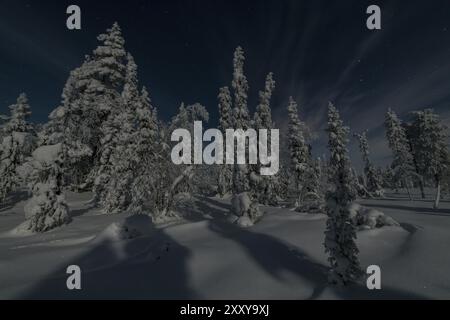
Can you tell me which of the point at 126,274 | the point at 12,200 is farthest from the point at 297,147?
the point at 12,200

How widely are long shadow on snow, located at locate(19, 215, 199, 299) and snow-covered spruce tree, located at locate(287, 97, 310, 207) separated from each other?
2264 cm

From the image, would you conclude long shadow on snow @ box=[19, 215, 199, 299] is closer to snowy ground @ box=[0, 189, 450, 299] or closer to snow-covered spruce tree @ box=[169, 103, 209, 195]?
snowy ground @ box=[0, 189, 450, 299]

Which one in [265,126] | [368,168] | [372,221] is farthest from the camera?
[368,168]

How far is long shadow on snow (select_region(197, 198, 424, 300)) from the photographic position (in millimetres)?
5230

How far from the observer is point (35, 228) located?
13602 millimetres

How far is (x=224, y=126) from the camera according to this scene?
118ft

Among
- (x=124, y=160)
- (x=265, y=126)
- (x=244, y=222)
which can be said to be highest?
(x=265, y=126)

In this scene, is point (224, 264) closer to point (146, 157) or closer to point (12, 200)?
point (146, 157)

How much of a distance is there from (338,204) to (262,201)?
2113cm

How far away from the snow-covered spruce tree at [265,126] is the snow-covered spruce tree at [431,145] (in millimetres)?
21549

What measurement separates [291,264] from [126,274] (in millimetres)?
4802

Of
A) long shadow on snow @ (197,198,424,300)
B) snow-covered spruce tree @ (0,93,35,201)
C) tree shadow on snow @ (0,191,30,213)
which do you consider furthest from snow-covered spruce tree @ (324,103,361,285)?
tree shadow on snow @ (0,191,30,213)
